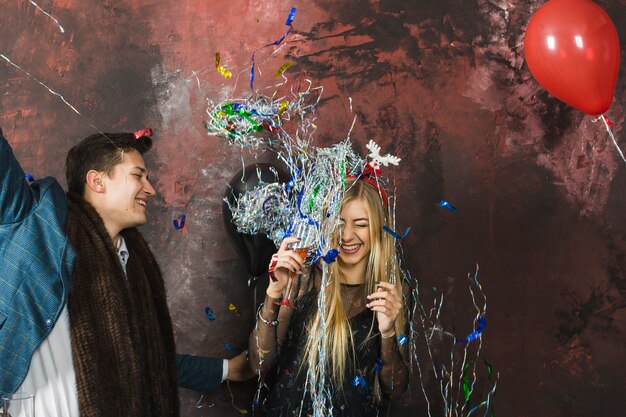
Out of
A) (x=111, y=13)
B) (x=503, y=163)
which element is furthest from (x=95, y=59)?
(x=503, y=163)

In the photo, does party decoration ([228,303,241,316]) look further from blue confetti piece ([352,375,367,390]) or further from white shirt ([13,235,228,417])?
white shirt ([13,235,228,417])

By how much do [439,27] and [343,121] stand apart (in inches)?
22.9

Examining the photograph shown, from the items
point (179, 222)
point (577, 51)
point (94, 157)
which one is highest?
point (577, 51)

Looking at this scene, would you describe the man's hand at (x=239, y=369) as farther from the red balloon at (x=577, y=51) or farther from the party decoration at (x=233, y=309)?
the red balloon at (x=577, y=51)

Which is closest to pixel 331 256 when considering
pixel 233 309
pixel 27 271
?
pixel 233 309

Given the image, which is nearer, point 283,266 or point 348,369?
point 283,266

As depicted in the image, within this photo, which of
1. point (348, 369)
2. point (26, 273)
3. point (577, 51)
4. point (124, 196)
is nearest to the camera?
point (26, 273)

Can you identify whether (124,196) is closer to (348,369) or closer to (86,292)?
(86,292)

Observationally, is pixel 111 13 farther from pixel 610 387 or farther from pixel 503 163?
pixel 610 387

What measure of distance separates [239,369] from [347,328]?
1.86ft

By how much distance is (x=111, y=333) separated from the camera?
7.77 ft

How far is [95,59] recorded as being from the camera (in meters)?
3.19

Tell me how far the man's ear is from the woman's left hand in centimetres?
97

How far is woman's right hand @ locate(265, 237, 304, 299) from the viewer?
8.76 ft
